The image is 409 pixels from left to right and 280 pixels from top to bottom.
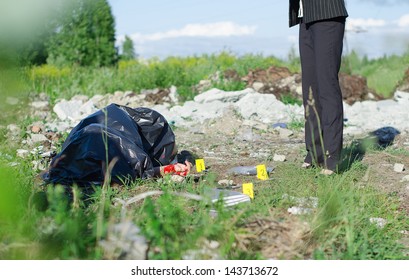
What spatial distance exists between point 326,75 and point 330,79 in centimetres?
4

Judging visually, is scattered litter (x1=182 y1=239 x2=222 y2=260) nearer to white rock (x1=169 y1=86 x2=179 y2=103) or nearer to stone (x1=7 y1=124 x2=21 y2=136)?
stone (x1=7 y1=124 x2=21 y2=136)

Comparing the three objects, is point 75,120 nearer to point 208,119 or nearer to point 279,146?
point 208,119

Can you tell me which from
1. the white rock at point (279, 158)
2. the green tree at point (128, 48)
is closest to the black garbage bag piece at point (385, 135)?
the white rock at point (279, 158)

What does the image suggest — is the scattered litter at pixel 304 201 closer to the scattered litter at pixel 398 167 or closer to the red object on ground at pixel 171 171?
the red object on ground at pixel 171 171

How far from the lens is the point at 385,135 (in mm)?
6918

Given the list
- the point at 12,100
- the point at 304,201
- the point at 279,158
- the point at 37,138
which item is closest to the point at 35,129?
the point at 37,138

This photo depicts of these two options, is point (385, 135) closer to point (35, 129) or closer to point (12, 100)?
point (35, 129)

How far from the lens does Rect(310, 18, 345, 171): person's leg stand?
4.34 meters

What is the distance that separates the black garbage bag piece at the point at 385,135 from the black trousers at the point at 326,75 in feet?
6.19

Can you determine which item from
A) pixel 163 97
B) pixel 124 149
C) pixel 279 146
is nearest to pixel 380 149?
pixel 279 146

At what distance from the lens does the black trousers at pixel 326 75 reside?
14.3 feet

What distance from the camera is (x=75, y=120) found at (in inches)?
307

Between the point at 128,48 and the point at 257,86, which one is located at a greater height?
the point at 257,86

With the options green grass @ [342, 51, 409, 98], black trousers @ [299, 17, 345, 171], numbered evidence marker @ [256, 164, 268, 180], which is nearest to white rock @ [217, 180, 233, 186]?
numbered evidence marker @ [256, 164, 268, 180]
